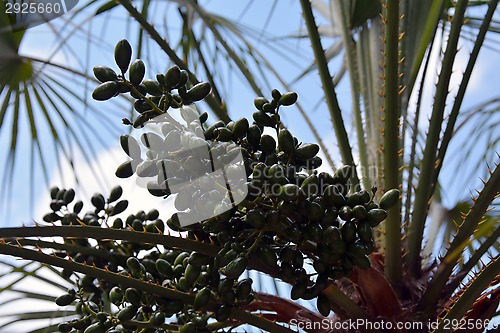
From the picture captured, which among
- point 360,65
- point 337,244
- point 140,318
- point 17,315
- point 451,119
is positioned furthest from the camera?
point 360,65

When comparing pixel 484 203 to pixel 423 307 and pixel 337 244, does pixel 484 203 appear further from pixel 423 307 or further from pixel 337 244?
pixel 337 244

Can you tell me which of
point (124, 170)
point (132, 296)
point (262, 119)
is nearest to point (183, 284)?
point (132, 296)

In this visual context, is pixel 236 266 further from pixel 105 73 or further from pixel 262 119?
pixel 105 73

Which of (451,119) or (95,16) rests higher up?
(95,16)

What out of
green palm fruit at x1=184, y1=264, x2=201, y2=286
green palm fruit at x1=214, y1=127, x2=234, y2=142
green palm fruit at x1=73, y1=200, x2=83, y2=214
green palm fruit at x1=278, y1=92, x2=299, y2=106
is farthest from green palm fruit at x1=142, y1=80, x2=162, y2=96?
green palm fruit at x1=73, y1=200, x2=83, y2=214

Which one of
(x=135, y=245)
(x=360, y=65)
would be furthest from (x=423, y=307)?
(x=360, y=65)

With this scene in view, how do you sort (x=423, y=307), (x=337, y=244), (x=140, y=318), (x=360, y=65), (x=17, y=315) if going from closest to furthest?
1. (x=337, y=244)
2. (x=140, y=318)
3. (x=423, y=307)
4. (x=17, y=315)
5. (x=360, y=65)

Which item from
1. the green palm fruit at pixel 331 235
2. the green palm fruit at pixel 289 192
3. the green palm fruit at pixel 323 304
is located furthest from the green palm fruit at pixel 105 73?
the green palm fruit at pixel 323 304
